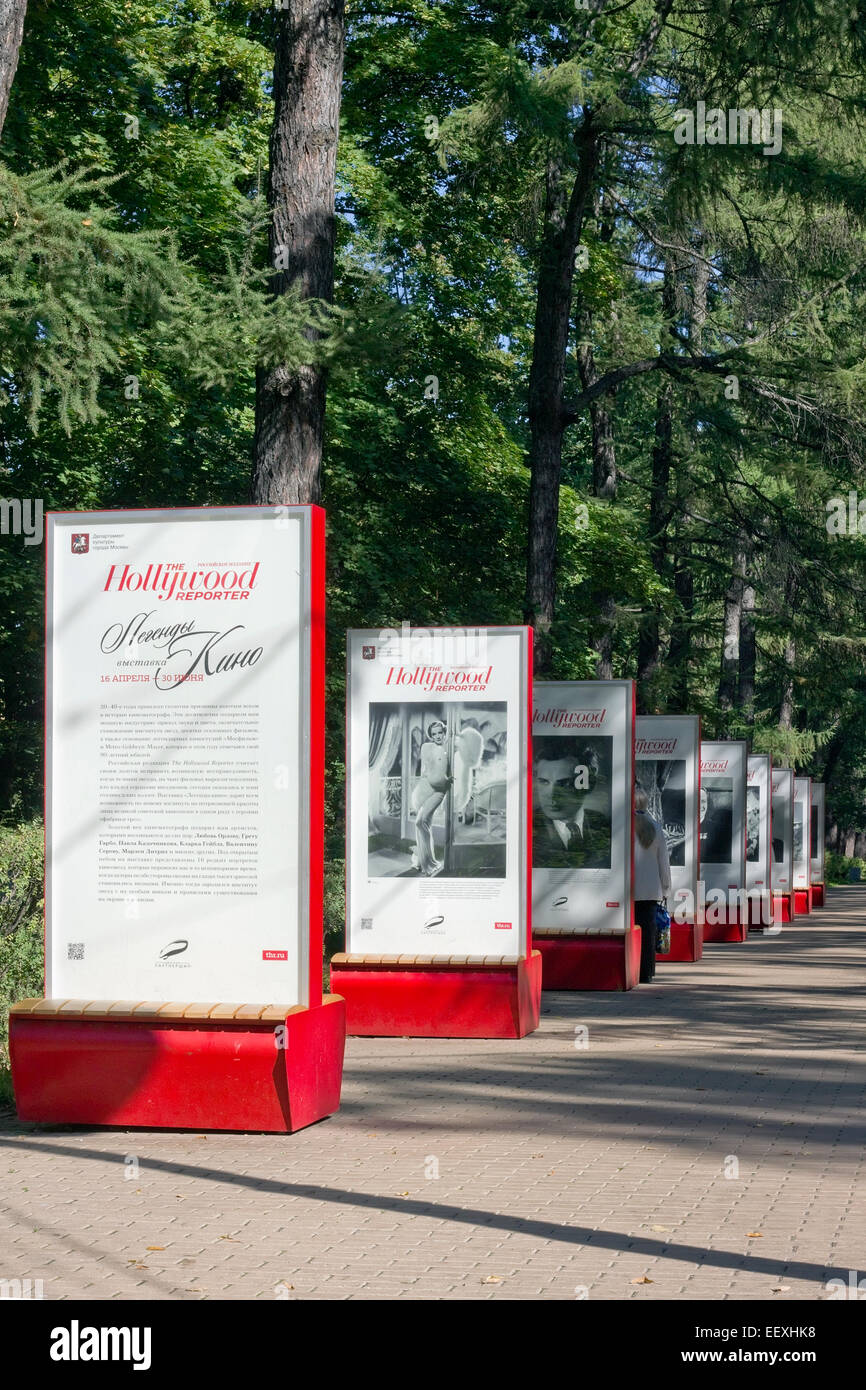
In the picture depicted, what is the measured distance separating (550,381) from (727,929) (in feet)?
32.5

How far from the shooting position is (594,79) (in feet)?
55.3

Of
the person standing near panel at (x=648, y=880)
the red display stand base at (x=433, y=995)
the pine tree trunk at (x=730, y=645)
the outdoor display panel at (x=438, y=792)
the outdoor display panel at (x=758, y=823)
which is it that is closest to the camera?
the red display stand base at (x=433, y=995)

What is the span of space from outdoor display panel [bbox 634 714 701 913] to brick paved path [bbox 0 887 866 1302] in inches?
342

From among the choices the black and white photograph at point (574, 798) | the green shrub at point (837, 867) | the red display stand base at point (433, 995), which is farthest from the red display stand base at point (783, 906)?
the green shrub at point (837, 867)

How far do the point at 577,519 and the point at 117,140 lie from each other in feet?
29.0

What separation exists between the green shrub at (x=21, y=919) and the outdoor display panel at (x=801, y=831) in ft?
88.0

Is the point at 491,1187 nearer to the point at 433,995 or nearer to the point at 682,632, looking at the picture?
the point at 433,995

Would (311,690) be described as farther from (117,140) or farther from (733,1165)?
(117,140)

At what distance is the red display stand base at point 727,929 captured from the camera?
25205 millimetres

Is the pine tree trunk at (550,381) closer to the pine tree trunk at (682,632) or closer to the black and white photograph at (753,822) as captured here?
the pine tree trunk at (682,632)

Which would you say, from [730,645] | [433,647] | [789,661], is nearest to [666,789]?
[433,647]

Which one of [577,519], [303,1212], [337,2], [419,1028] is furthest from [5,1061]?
[577,519]

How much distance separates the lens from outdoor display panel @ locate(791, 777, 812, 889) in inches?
1431

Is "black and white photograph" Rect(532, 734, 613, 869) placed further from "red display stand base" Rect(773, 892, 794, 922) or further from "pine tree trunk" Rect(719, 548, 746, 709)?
"pine tree trunk" Rect(719, 548, 746, 709)
